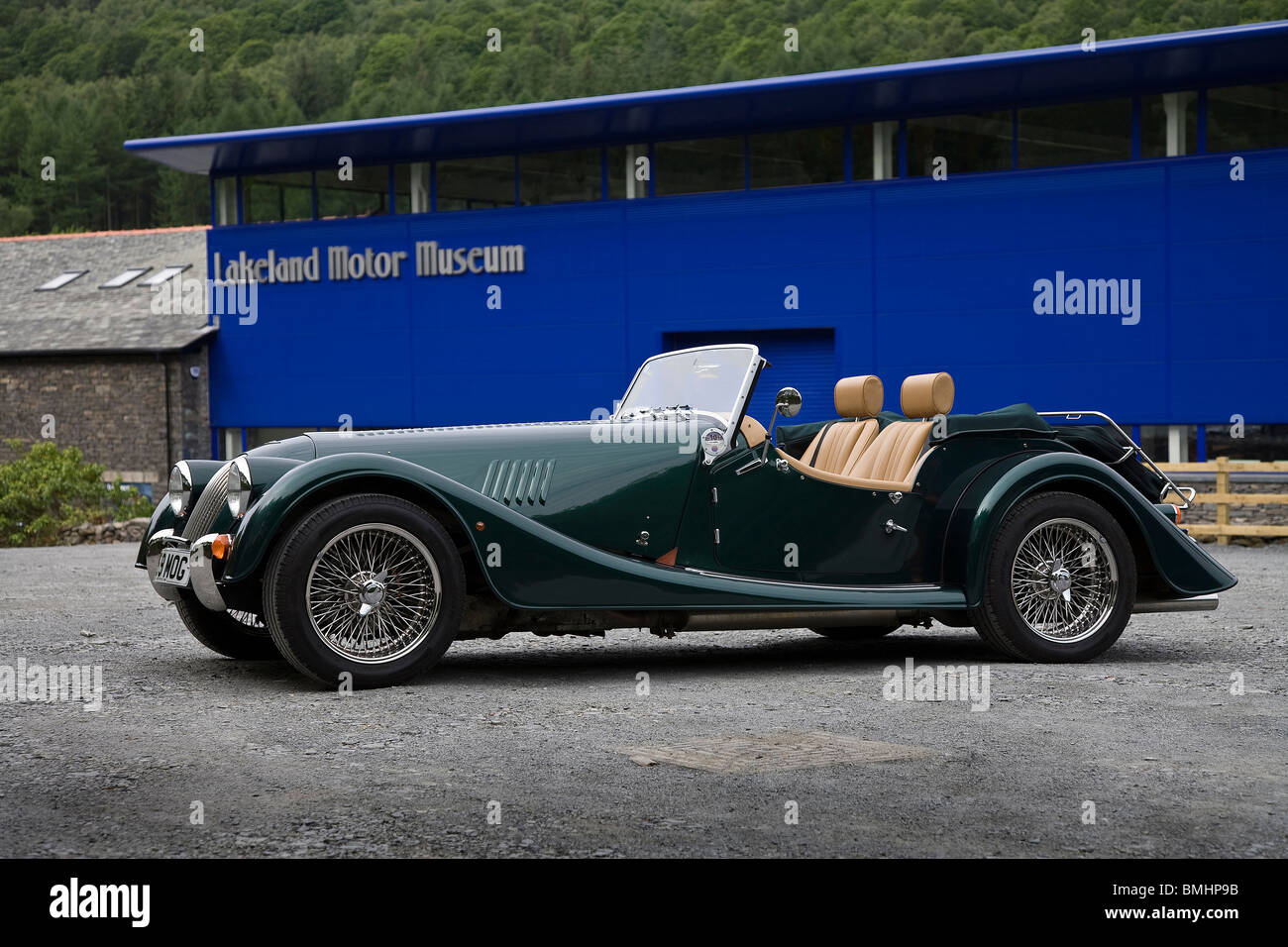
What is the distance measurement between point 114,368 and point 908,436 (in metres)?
25.6

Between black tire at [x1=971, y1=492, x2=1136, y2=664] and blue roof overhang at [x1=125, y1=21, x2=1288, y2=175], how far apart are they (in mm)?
13714

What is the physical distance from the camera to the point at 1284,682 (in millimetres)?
6531

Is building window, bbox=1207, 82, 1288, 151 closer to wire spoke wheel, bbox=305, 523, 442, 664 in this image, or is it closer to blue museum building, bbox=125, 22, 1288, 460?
blue museum building, bbox=125, 22, 1288, 460

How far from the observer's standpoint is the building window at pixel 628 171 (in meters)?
24.0

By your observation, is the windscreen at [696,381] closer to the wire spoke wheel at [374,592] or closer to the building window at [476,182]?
the wire spoke wheel at [374,592]

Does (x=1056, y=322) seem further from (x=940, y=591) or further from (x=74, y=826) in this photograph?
(x=74, y=826)

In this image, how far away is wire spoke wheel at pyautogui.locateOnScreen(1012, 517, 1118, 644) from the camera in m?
7.17

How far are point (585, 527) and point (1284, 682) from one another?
3.42 meters

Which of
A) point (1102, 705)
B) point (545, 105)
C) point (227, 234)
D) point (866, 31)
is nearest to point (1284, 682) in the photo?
point (1102, 705)

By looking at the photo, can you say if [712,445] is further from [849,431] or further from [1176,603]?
[1176,603]

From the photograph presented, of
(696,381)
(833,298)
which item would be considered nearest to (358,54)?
(833,298)

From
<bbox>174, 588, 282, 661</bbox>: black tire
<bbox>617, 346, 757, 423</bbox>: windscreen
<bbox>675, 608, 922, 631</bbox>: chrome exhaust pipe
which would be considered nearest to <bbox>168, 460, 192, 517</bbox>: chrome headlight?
<bbox>174, 588, 282, 661</bbox>: black tire

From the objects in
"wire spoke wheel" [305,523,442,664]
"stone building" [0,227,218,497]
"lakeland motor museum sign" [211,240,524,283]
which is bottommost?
"wire spoke wheel" [305,523,442,664]

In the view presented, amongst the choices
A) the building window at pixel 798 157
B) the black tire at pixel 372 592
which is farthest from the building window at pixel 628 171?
the black tire at pixel 372 592
